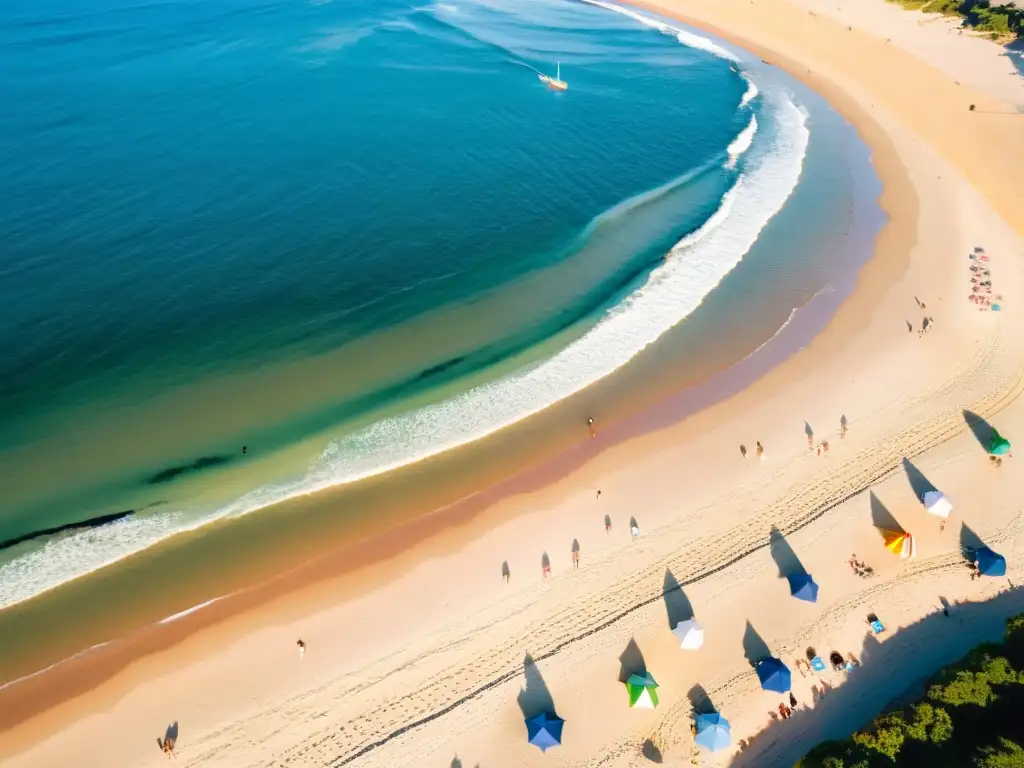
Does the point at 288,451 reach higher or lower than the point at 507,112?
lower

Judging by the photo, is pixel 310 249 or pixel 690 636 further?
pixel 310 249

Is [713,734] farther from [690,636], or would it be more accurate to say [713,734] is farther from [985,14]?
[985,14]

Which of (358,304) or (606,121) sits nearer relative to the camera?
(358,304)

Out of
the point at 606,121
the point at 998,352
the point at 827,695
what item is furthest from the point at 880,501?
the point at 606,121

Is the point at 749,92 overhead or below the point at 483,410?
overhead

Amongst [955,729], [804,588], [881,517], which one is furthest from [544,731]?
[881,517]

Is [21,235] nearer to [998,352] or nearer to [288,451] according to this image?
[288,451]

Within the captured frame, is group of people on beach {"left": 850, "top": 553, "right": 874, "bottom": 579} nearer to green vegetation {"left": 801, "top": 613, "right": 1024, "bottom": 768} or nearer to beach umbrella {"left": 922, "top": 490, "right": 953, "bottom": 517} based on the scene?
beach umbrella {"left": 922, "top": 490, "right": 953, "bottom": 517}
